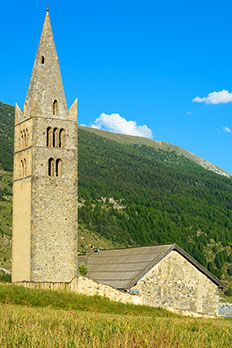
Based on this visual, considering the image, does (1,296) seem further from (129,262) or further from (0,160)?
(0,160)

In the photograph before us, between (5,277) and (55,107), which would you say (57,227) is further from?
(5,277)

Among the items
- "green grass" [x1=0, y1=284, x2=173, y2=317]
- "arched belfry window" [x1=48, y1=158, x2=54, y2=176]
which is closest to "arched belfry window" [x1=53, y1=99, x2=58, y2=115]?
"arched belfry window" [x1=48, y1=158, x2=54, y2=176]

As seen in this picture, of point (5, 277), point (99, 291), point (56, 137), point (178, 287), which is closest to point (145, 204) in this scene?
point (5, 277)

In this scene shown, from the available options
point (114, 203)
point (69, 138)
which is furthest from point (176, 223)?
point (69, 138)

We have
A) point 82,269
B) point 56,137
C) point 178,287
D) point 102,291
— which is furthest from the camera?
point 82,269

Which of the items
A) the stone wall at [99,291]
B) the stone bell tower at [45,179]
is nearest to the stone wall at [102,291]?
→ the stone wall at [99,291]

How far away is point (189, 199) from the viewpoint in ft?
494

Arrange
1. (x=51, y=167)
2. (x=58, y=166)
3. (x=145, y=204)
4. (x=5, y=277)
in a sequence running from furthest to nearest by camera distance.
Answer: (x=145, y=204), (x=5, y=277), (x=58, y=166), (x=51, y=167)

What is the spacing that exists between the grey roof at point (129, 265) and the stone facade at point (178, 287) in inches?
15.9

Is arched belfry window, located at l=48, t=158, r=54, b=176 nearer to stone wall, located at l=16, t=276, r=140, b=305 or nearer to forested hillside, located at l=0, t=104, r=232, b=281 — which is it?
stone wall, located at l=16, t=276, r=140, b=305

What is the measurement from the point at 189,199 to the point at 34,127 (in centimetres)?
11224

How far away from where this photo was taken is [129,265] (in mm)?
39656

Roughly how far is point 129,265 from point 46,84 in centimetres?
1322

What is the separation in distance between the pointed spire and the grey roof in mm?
10315
